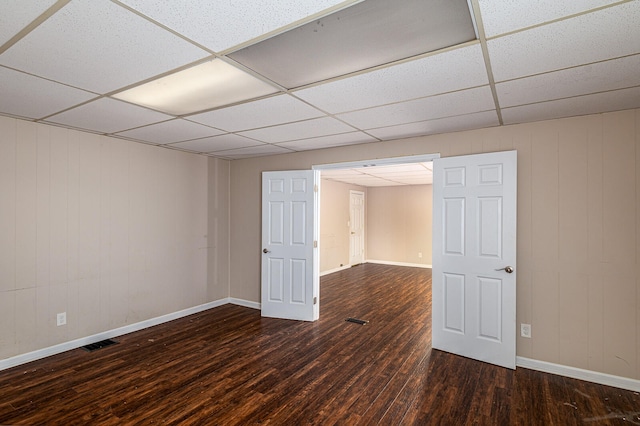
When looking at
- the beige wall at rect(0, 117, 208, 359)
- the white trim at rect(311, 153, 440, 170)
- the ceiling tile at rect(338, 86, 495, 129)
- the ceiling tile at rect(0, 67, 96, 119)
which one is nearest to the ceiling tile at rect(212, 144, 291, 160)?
the beige wall at rect(0, 117, 208, 359)

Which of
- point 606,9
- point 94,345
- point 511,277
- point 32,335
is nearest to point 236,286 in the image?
point 94,345

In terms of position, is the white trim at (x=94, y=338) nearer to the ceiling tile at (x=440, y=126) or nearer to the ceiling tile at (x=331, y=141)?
the ceiling tile at (x=331, y=141)

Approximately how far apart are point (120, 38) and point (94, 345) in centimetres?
347

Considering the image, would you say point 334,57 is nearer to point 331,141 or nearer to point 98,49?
point 98,49

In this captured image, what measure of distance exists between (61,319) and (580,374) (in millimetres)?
5228

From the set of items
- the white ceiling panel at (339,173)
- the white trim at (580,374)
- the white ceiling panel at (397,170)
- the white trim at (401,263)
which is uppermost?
the white ceiling panel at (339,173)

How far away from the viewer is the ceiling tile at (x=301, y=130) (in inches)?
130

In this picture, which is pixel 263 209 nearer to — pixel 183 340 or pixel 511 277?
pixel 183 340

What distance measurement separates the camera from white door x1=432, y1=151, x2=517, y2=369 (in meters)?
3.23

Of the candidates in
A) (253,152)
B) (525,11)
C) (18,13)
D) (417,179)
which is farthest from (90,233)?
(417,179)

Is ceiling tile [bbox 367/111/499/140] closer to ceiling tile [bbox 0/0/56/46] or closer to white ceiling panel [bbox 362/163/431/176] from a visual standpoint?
white ceiling panel [bbox 362/163/431/176]

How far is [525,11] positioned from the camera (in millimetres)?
1486

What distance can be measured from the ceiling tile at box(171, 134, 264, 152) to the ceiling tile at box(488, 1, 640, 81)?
2.88 m

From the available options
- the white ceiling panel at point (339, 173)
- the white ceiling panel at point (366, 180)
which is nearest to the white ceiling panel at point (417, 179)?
the white ceiling panel at point (366, 180)
